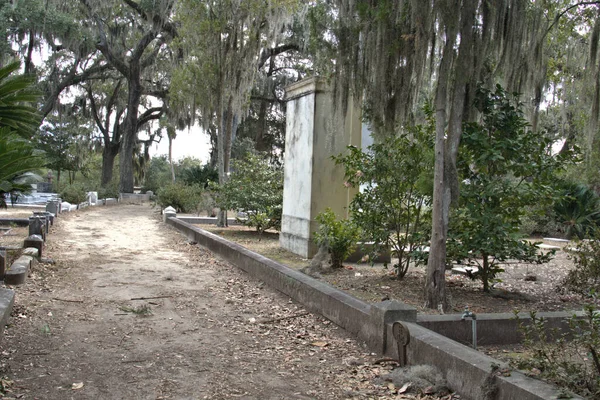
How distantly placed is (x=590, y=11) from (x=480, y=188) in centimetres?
768

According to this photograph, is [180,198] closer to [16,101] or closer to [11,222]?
[11,222]

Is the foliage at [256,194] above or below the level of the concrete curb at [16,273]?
above

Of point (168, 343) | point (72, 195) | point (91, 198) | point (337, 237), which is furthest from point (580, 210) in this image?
point (91, 198)

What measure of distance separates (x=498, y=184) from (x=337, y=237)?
2.78 m

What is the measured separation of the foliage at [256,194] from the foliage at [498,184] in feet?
22.3

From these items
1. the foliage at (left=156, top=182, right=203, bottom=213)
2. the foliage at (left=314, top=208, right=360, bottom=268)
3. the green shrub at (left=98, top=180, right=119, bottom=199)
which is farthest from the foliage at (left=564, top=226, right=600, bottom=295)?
the green shrub at (left=98, top=180, right=119, bottom=199)

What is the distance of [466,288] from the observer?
24.5 feet

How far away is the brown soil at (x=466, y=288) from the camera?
657 centimetres

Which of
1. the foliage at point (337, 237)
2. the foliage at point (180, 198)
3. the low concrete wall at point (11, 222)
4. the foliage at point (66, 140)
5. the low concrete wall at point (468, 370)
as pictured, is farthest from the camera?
the foliage at point (66, 140)

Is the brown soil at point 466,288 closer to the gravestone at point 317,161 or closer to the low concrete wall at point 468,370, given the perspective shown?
the gravestone at point 317,161

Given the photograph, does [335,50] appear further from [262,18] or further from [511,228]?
[262,18]

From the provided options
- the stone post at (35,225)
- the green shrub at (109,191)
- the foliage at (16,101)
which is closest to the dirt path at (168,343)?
the stone post at (35,225)

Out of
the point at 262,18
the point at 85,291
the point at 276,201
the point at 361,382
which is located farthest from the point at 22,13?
the point at 361,382

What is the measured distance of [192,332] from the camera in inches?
221
